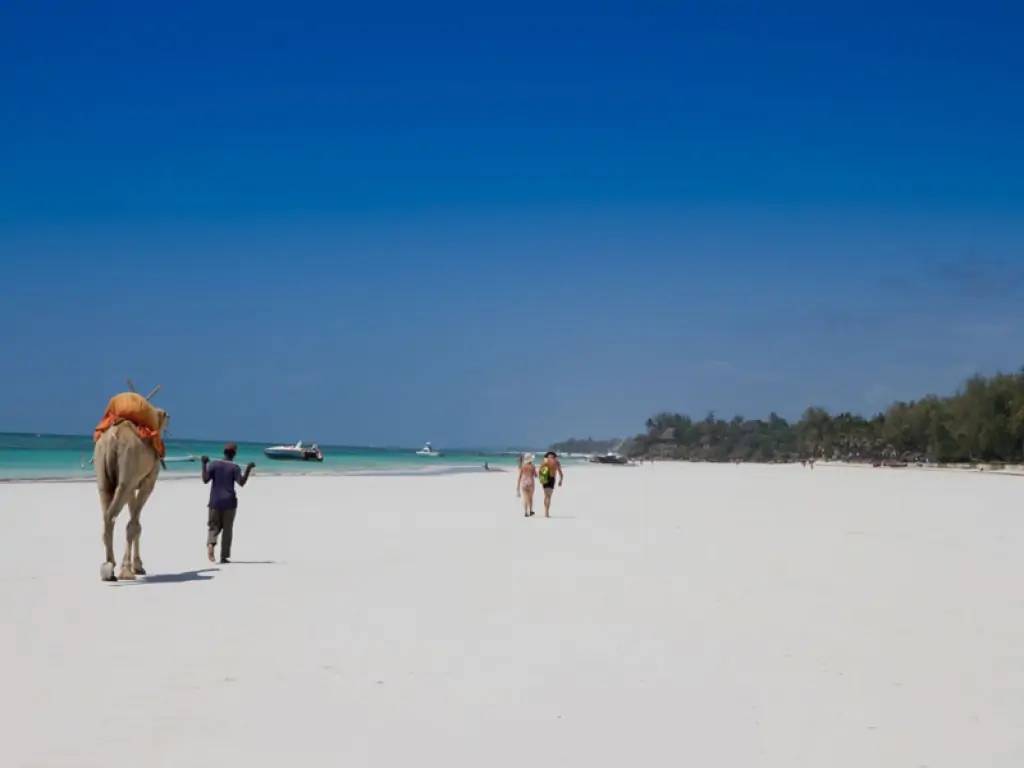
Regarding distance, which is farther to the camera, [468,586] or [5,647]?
[468,586]

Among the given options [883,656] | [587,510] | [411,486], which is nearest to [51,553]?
[883,656]

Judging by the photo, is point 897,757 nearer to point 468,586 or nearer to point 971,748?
point 971,748

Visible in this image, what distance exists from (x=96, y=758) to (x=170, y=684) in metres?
1.76

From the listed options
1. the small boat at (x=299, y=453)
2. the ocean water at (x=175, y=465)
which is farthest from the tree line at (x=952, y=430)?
the small boat at (x=299, y=453)

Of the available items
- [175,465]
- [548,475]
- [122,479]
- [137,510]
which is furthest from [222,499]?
[175,465]

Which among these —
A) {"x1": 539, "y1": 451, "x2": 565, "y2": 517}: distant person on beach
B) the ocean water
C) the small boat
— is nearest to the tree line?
the ocean water

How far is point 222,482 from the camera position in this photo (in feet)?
50.9

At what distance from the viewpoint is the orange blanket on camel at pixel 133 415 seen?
14023mm

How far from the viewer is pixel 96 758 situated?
6.14 m

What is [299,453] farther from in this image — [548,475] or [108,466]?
[108,466]

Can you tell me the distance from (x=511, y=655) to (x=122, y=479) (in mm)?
6873

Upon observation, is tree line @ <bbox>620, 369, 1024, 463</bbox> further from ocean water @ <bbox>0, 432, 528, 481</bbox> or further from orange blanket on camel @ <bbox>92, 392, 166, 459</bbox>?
orange blanket on camel @ <bbox>92, 392, 166, 459</bbox>

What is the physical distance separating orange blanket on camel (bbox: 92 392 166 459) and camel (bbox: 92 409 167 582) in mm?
92

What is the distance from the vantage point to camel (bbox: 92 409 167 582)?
13.5 metres
